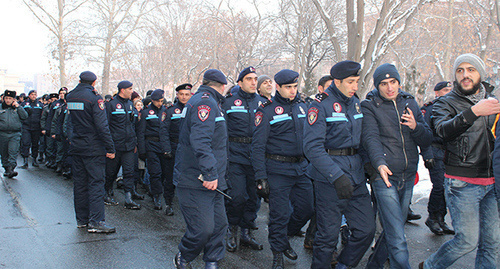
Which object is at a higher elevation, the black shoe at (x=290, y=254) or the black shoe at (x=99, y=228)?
the black shoe at (x=290, y=254)

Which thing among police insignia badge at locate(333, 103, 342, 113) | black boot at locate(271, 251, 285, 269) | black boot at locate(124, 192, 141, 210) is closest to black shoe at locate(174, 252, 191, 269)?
black boot at locate(271, 251, 285, 269)

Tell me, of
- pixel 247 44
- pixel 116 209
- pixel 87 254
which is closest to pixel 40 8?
pixel 247 44

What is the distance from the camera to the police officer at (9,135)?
377 inches

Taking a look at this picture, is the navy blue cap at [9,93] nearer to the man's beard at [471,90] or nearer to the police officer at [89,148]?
the police officer at [89,148]

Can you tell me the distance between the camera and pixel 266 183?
4379 mm

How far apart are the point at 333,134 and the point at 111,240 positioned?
3.39 meters

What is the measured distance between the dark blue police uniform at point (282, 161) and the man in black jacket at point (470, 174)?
1.55 metres

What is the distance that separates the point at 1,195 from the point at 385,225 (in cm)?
739

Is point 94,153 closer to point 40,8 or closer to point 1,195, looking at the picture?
point 1,195

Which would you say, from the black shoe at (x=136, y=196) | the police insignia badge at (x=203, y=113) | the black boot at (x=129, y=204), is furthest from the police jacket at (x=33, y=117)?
the police insignia badge at (x=203, y=113)

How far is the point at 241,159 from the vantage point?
5070 mm

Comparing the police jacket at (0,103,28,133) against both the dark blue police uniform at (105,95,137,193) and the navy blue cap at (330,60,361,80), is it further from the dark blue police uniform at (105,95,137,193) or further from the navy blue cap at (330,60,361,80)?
the navy blue cap at (330,60,361,80)

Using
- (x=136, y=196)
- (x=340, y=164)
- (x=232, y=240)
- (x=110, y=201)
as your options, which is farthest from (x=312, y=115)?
(x=136, y=196)

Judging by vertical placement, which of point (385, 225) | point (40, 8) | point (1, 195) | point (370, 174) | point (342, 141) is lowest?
point (1, 195)
